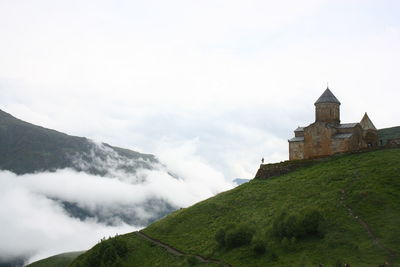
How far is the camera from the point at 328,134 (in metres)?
76.4

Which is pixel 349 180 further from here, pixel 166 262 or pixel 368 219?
pixel 166 262

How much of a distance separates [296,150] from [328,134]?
700cm

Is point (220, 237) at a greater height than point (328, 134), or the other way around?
point (328, 134)

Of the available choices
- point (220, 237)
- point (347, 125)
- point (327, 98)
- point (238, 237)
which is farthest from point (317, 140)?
point (238, 237)

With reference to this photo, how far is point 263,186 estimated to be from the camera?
69.0 m

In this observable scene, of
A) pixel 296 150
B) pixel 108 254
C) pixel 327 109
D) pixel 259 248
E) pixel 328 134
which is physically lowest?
pixel 259 248

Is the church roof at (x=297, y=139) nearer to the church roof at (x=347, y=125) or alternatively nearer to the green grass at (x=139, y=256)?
the church roof at (x=347, y=125)

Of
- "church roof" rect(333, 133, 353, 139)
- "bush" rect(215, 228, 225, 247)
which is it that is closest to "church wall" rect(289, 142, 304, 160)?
"church roof" rect(333, 133, 353, 139)

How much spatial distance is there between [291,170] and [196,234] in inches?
826

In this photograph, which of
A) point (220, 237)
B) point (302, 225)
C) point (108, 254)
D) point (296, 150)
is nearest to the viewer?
point (302, 225)

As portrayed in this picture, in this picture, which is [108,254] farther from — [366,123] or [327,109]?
[366,123]

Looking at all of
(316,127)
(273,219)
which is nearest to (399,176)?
(273,219)

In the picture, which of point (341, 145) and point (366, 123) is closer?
point (341, 145)

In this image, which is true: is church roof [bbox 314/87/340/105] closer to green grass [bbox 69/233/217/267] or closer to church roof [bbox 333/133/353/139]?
church roof [bbox 333/133/353/139]
